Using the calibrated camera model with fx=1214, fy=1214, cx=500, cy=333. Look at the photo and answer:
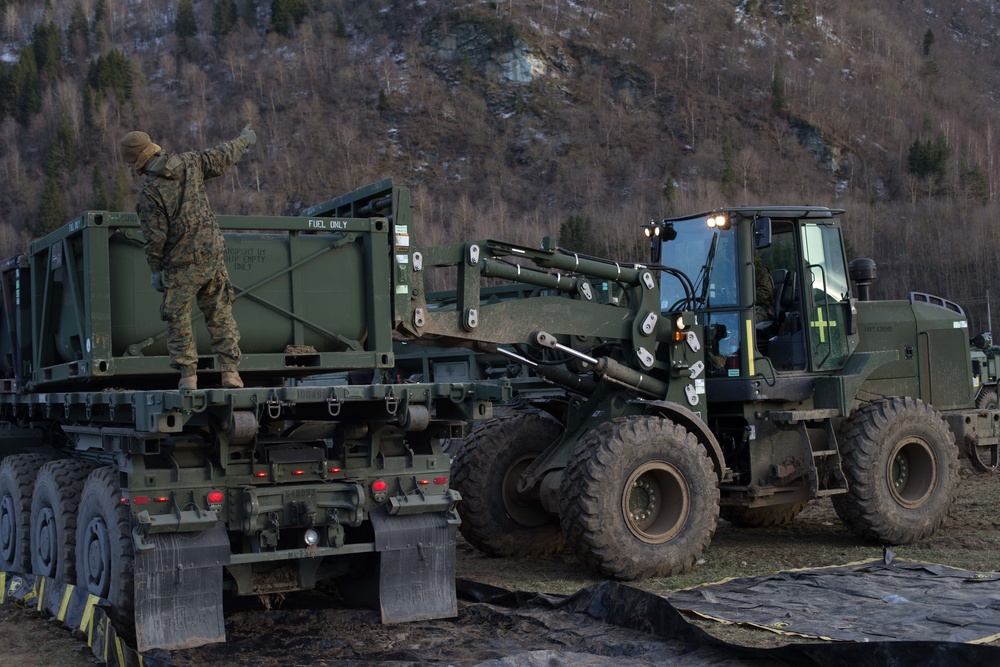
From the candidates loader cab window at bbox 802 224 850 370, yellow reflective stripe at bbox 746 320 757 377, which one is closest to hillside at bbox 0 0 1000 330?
loader cab window at bbox 802 224 850 370

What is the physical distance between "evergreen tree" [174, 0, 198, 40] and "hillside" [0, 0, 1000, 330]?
0.19m

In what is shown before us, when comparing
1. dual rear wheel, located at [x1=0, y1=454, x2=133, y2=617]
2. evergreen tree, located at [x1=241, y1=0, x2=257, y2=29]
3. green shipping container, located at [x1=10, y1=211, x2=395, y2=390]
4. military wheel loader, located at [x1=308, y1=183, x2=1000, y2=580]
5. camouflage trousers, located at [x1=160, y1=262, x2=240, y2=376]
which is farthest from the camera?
evergreen tree, located at [x1=241, y1=0, x2=257, y2=29]

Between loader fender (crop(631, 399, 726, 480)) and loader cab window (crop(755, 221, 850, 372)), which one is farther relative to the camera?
loader cab window (crop(755, 221, 850, 372))

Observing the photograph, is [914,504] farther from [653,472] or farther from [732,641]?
[732,641]

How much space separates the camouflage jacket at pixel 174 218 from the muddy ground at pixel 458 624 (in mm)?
2440

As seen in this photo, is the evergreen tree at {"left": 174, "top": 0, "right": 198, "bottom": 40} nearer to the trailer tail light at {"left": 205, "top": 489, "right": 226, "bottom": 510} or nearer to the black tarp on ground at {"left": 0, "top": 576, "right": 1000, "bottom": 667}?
the black tarp on ground at {"left": 0, "top": 576, "right": 1000, "bottom": 667}

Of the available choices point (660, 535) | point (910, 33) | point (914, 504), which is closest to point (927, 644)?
point (660, 535)

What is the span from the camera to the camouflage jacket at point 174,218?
7637mm

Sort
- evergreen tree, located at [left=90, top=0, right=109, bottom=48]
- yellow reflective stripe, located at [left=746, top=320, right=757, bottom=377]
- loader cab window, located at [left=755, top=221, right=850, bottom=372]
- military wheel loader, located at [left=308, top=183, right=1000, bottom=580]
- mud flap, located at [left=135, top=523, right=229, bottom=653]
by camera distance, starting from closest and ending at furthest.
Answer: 1. mud flap, located at [left=135, top=523, right=229, bottom=653]
2. military wheel loader, located at [left=308, top=183, right=1000, bottom=580]
3. yellow reflective stripe, located at [left=746, top=320, right=757, bottom=377]
4. loader cab window, located at [left=755, top=221, right=850, bottom=372]
5. evergreen tree, located at [left=90, top=0, right=109, bottom=48]

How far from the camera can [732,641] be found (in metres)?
7.27

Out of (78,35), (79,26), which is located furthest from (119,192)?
(79,26)

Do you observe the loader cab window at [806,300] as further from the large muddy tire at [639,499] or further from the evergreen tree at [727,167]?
the evergreen tree at [727,167]

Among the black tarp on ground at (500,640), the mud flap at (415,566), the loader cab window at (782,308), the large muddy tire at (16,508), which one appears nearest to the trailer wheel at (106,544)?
the black tarp on ground at (500,640)

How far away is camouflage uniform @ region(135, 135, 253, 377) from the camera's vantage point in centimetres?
761
